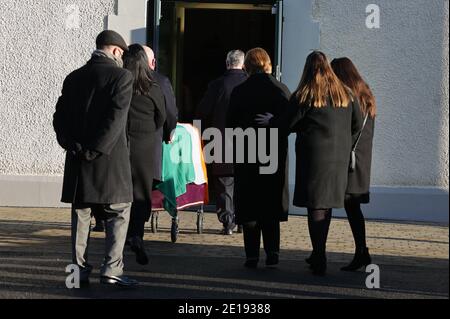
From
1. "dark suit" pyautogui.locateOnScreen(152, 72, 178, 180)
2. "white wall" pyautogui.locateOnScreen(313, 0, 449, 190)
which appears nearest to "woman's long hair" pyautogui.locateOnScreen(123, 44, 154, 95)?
"dark suit" pyautogui.locateOnScreen(152, 72, 178, 180)

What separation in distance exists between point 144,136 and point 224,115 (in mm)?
2298

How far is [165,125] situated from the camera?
10.3 meters

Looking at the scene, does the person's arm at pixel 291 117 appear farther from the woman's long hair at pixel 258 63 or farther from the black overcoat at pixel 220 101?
the black overcoat at pixel 220 101

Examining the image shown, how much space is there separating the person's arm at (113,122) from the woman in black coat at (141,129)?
4.81ft

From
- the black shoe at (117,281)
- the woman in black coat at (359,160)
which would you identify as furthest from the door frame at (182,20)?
the black shoe at (117,281)

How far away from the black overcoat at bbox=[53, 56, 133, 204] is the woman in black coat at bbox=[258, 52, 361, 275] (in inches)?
61.1

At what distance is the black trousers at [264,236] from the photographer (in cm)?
974

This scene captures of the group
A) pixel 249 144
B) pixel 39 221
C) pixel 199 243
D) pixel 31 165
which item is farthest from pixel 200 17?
pixel 249 144

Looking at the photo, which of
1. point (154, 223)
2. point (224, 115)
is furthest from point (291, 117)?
point (154, 223)

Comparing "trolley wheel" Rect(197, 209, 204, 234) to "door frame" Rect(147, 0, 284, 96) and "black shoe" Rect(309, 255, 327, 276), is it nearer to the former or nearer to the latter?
"black shoe" Rect(309, 255, 327, 276)

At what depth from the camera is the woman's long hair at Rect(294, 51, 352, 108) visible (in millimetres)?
9312

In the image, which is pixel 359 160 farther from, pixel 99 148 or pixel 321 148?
pixel 99 148

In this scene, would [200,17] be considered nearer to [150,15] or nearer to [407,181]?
[150,15]
